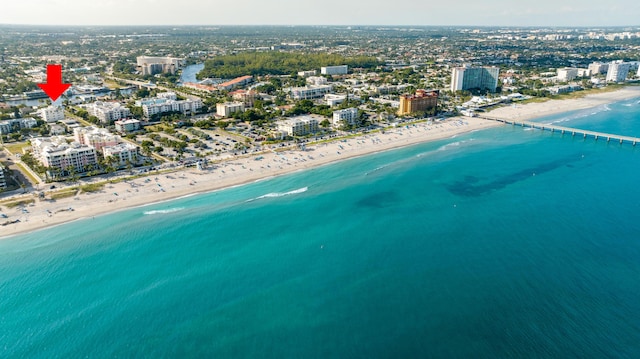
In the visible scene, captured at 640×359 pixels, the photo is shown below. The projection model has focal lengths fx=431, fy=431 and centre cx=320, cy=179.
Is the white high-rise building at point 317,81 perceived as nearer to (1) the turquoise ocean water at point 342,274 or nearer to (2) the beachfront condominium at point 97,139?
(2) the beachfront condominium at point 97,139

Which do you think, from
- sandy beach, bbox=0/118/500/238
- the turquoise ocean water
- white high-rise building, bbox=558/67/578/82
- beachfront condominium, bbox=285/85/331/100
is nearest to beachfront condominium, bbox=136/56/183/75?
beachfront condominium, bbox=285/85/331/100

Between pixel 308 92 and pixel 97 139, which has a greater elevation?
pixel 308 92

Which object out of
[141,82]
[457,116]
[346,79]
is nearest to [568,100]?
[457,116]

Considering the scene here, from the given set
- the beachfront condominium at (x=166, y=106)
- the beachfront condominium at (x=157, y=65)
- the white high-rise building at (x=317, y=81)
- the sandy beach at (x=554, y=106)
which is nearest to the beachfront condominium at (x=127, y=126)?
the beachfront condominium at (x=166, y=106)

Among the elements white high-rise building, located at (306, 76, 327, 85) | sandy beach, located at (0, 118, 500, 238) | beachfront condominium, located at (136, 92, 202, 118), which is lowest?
sandy beach, located at (0, 118, 500, 238)

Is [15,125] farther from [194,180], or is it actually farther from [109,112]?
[194,180]

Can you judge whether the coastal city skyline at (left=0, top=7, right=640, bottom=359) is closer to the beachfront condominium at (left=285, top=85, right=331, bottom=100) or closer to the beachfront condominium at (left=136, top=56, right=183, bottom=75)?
the beachfront condominium at (left=285, top=85, right=331, bottom=100)

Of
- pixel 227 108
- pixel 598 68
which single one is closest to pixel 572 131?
pixel 227 108
